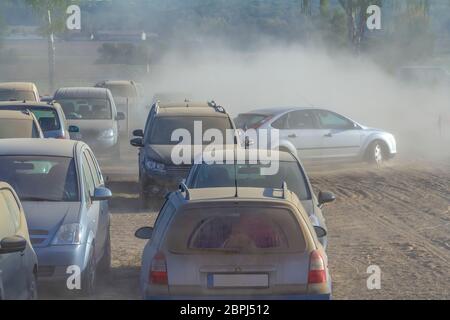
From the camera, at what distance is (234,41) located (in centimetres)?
7194

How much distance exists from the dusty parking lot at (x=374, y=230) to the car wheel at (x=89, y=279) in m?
0.20

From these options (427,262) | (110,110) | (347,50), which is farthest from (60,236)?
(347,50)

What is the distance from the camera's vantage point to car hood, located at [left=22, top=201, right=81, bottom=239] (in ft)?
32.3

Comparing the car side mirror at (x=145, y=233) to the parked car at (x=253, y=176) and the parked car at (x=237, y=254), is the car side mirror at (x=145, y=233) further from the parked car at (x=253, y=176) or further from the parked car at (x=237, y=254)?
the parked car at (x=253, y=176)

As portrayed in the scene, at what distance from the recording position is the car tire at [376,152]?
901 inches

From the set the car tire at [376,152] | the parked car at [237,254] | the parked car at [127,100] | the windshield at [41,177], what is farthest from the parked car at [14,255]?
the parked car at [127,100]

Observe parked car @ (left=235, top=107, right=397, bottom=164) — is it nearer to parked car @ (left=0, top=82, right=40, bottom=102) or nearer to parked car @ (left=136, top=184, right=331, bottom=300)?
parked car @ (left=0, top=82, right=40, bottom=102)

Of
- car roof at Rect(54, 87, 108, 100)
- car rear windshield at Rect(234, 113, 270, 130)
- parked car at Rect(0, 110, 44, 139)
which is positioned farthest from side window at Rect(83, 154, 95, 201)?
car roof at Rect(54, 87, 108, 100)

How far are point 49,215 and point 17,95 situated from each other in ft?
50.0

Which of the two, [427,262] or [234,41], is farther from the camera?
[234,41]

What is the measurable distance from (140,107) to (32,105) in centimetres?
1551

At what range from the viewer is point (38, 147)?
36.7 ft

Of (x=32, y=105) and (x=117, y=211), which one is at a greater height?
(x=32, y=105)
